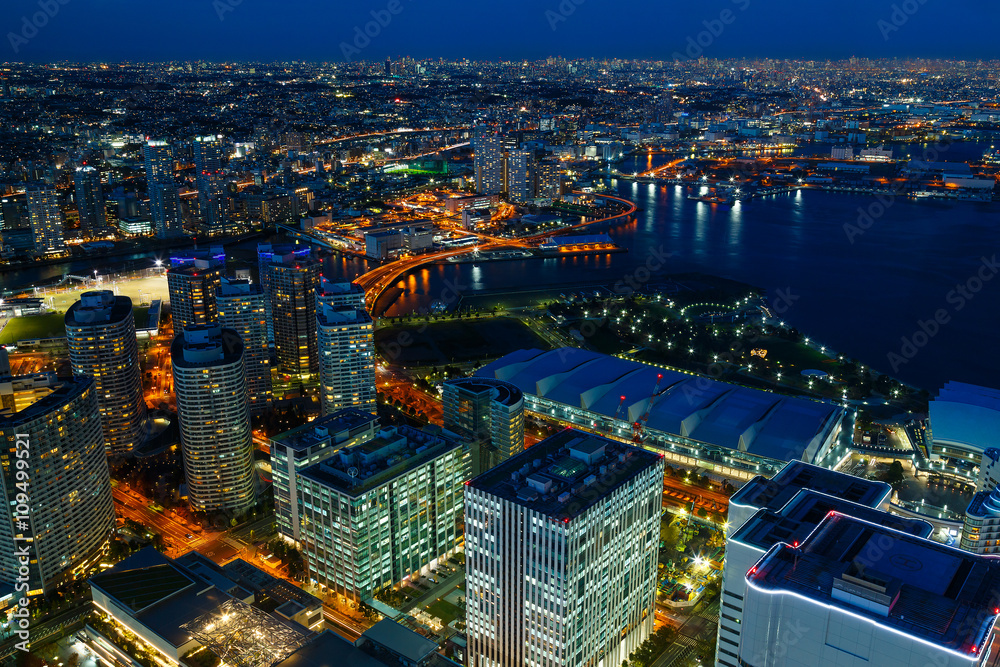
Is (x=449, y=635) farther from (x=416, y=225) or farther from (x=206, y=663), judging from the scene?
(x=416, y=225)

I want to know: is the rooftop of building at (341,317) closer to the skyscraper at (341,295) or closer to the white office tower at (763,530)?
the skyscraper at (341,295)

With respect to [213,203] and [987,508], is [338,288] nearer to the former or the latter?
[987,508]

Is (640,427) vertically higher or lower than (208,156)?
lower

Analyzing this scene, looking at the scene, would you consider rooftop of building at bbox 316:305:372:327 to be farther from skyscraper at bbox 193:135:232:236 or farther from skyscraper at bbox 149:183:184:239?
skyscraper at bbox 149:183:184:239

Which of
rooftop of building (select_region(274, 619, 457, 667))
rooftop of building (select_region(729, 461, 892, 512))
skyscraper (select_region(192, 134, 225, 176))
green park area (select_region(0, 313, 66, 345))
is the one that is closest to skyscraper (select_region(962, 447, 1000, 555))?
rooftop of building (select_region(729, 461, 892, 512))

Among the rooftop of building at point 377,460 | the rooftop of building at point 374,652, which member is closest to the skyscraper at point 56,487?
the rooftop of building at point 377,460

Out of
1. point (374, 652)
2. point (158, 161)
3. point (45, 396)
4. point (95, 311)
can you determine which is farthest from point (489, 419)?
point (158, 161)

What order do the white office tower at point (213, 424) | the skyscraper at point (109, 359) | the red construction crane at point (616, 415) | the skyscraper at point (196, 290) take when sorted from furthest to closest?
the skyscraper at point (196, 290)
the red construction crane at point (616, 415)
the skyscraper at point (109, 359)
the white office tower at point (213, 424)
